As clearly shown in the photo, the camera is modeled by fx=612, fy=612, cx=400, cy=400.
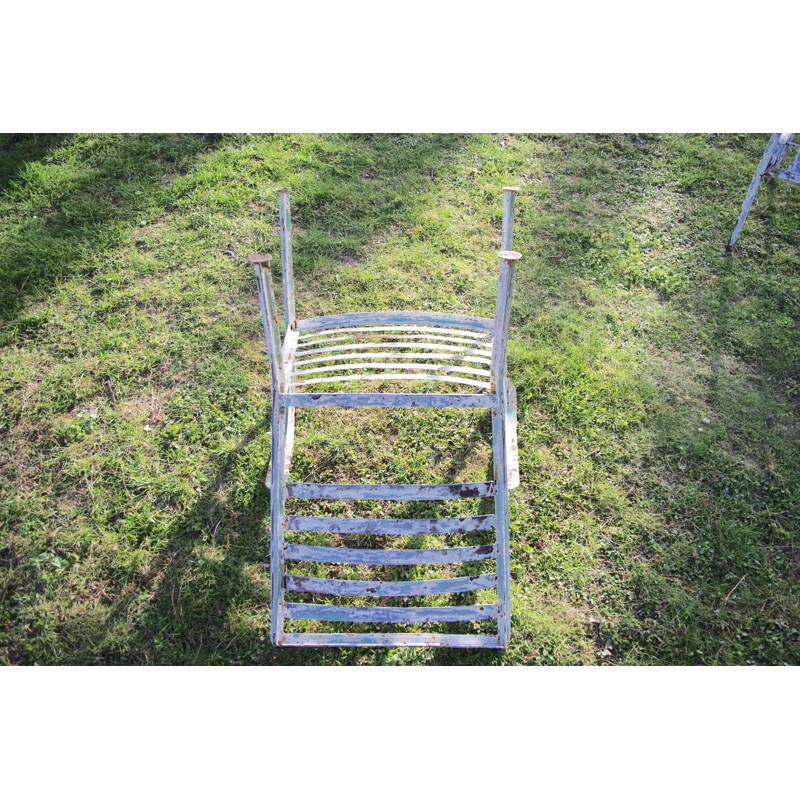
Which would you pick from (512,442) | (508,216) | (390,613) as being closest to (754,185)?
(508,216)

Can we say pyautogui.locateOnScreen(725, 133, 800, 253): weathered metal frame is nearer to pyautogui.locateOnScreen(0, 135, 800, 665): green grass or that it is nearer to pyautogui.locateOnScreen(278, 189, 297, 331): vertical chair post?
pyautogui.locateOnScreen(0, 135, 800, 665): green grass

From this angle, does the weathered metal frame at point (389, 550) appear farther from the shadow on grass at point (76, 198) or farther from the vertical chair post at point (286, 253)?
the shadow on grass at point (76, 198)

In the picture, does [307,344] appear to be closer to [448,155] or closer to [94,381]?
[94,381]

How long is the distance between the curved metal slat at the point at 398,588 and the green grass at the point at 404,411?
0.31 m

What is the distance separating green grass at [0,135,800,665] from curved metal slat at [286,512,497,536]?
386mm

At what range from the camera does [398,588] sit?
2307 millimetres

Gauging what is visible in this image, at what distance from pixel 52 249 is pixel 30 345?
0.82m

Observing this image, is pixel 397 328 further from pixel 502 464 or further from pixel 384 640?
pixel 384 640

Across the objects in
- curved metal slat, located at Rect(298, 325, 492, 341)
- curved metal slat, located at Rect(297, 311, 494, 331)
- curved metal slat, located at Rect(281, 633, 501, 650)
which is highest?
curved metal slat, located at Rect(297, 311, 494, 331)

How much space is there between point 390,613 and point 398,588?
10cm

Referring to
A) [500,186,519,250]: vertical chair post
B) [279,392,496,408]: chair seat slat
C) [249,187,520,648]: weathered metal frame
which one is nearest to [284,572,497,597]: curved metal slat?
[249,187,520,648]: weathered metal frame

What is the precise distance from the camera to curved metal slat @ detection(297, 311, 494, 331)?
2818mm

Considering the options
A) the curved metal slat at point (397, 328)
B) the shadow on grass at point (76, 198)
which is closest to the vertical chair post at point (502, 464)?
the curved metal slat at point (397, 328)

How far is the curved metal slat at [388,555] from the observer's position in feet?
7.54
